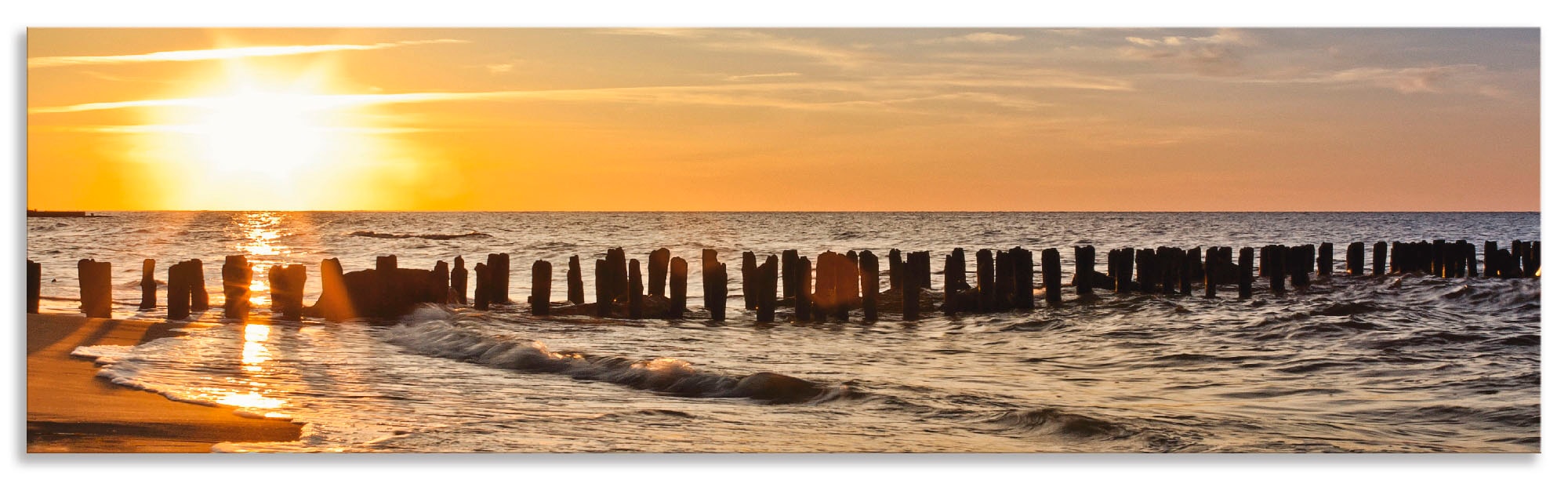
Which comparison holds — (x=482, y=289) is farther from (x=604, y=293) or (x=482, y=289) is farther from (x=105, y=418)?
(x=105, y=418)

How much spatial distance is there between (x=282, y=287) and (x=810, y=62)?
685cm

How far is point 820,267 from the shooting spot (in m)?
13.5

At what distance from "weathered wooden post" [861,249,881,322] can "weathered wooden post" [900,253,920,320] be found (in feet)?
0.96

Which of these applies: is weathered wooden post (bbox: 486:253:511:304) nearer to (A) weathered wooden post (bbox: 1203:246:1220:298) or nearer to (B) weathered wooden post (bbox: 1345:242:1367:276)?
(A) weathered wooden post (bbox: 1203:246:1220:298)

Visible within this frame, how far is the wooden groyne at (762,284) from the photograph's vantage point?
40.7 ft

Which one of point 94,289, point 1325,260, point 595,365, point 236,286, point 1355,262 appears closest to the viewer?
point 595,365

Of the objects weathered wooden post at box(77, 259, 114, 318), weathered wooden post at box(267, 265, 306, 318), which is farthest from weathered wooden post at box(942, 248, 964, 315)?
weathered wooden post at box(77, 259, 114, 318)

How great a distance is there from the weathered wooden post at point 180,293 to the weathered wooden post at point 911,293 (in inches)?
269

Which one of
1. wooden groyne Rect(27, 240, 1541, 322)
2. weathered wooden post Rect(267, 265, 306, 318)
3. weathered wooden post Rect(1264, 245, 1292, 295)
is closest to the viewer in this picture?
weathered wooden post Rect(267, 265, 306, 318)

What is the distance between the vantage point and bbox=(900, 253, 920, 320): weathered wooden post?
1298 cm

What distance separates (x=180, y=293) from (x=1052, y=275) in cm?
888

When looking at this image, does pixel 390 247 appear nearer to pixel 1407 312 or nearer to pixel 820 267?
pixel 820 267

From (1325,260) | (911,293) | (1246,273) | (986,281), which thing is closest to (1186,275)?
(1246,273)

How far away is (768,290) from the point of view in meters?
13.0
